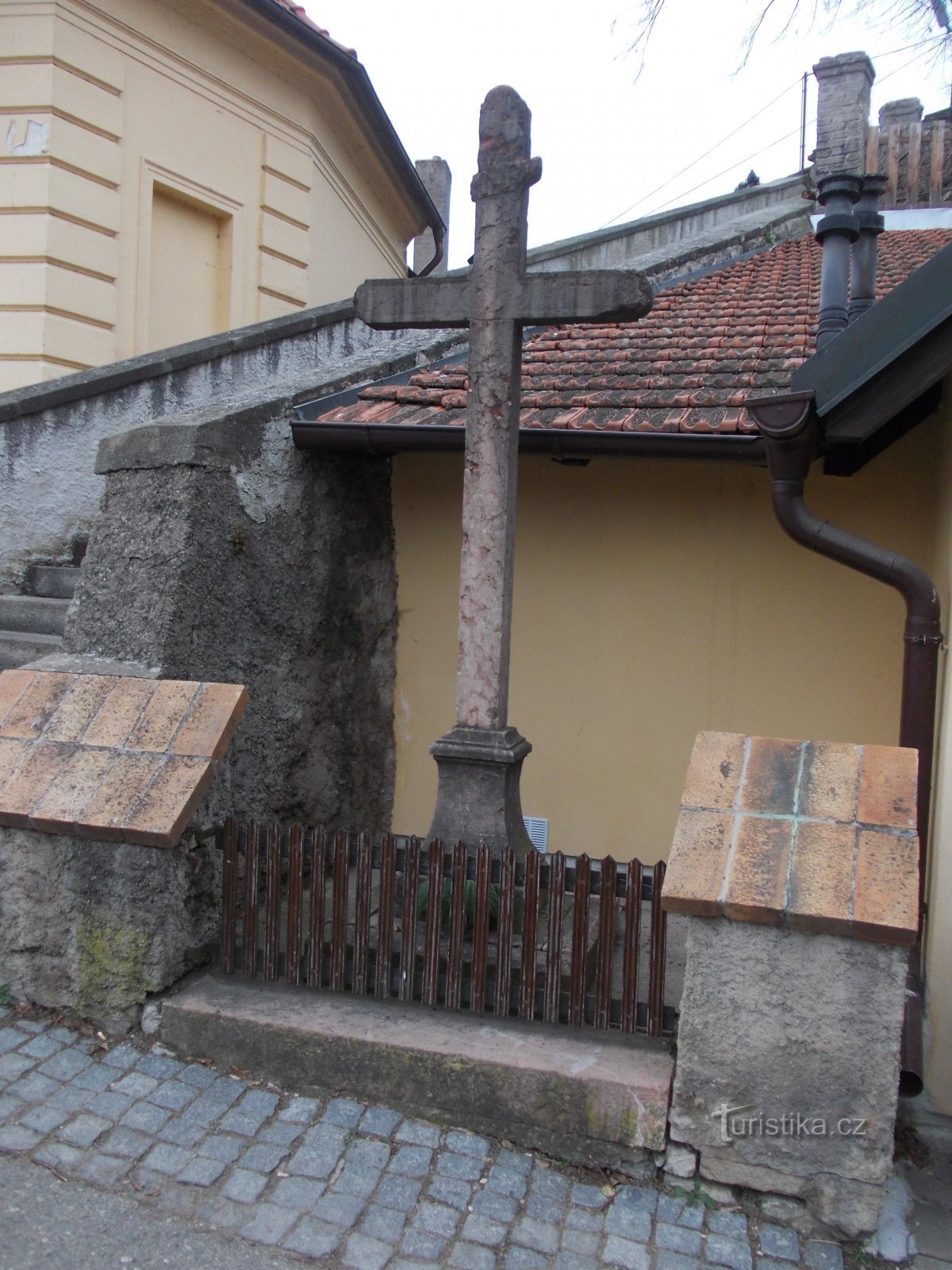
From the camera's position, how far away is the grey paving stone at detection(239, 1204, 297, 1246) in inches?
97.6

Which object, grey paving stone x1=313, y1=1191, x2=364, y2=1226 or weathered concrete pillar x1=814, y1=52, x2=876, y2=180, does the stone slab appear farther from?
weathered concrete pillar x1=814, y1=52, x2=876, y2=180

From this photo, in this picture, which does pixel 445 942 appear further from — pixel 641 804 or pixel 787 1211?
pixel 641 804

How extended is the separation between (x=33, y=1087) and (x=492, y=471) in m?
2.60

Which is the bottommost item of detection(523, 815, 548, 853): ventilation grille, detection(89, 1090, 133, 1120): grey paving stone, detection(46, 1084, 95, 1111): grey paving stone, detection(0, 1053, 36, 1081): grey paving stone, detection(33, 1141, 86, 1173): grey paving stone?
detection(33, 1141, 86, 1173): grey paving stone

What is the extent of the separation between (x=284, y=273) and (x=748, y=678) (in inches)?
249

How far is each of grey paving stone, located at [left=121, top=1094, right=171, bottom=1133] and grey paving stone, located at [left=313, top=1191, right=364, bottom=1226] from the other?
0.59m

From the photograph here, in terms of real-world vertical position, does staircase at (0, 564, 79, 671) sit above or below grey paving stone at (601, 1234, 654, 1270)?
above

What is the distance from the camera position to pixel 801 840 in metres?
2.70

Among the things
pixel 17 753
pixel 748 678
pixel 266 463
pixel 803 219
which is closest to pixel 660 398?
pixel 748 678

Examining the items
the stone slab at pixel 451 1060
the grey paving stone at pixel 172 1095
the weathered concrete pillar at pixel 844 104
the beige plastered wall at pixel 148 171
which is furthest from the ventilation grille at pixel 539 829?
the weathered concrete pillar at pixel 844 104

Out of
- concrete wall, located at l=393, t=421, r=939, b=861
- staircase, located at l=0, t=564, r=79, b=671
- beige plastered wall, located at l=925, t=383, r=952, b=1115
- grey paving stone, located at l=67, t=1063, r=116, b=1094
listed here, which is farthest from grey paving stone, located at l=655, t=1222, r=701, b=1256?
staircase, located at l=0, t=564, r=79, b=671

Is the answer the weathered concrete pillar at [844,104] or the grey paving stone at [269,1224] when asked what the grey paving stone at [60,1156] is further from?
the weathered concrete pillar at [844,104]

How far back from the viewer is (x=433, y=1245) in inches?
97.5

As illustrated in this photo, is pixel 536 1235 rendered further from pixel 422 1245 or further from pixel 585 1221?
pixel 422 1245
